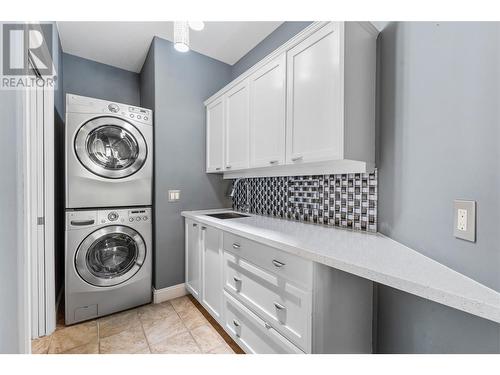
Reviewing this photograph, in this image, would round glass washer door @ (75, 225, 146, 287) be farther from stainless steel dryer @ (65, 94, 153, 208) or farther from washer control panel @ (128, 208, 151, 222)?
stainless steel dryer @ (65, 94, 153, 208)

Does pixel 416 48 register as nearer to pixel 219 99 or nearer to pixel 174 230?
pixel 219 99

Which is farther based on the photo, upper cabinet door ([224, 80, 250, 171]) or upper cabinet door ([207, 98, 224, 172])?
upper cabinet door ([207, 98, 224, 172])

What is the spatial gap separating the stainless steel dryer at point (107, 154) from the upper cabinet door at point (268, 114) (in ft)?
3.53

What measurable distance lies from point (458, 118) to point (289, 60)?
103 cm

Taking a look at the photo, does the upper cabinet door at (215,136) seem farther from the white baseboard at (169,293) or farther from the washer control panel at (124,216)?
the white baseboard at (169,293)

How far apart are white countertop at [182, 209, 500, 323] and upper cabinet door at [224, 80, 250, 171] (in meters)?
0.77

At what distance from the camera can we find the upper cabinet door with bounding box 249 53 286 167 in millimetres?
1576

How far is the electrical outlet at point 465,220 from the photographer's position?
83 cm

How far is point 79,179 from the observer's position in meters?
1.82

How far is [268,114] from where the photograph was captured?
1.70 metres

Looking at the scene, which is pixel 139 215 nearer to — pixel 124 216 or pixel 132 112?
pixel 124 216

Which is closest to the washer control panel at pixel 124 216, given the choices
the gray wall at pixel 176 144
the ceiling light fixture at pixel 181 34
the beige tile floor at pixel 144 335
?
the gray wall at pixel 176 144

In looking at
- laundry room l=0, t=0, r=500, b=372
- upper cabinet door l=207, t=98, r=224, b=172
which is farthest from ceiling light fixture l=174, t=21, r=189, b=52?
upper cabinet door l=207, t=98, r=224, b=172
